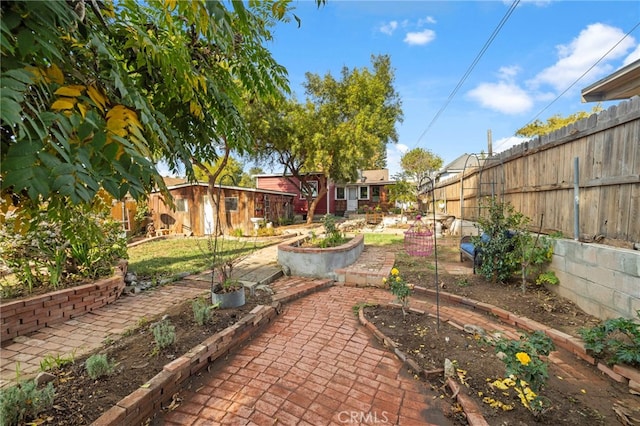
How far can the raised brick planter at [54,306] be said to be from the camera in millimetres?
3363

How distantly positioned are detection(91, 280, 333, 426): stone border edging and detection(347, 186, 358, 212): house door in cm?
1918

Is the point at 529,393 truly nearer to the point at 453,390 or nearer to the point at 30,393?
the point at 453,390

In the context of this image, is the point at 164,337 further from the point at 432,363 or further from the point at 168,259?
the point at 168,259

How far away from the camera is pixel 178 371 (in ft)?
7.99

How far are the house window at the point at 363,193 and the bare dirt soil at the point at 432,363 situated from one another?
18.4m

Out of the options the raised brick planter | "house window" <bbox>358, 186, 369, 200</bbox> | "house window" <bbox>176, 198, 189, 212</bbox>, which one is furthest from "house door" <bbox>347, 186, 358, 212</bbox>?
the raised brick planter

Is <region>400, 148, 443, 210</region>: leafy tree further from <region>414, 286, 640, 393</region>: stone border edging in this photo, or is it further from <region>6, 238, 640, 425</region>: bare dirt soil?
<region>6, 238, 640, 425</region>: bare dirt soil

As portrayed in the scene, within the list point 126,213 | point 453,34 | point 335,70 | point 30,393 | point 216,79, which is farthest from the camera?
point 335,70

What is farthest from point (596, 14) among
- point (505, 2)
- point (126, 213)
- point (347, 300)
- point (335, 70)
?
point (126, 213)

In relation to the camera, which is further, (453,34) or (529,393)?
(453,34)

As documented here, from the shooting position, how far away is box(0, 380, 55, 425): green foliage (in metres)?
1.77

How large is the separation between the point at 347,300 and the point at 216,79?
3791 millimetres

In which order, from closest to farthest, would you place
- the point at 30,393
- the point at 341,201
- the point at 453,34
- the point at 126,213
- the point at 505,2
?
the point at 30,393 → the point at 505,2 → the point at 453,34 → the point at 126,213 → the point at 341,201

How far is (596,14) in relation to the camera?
596 centimetres
